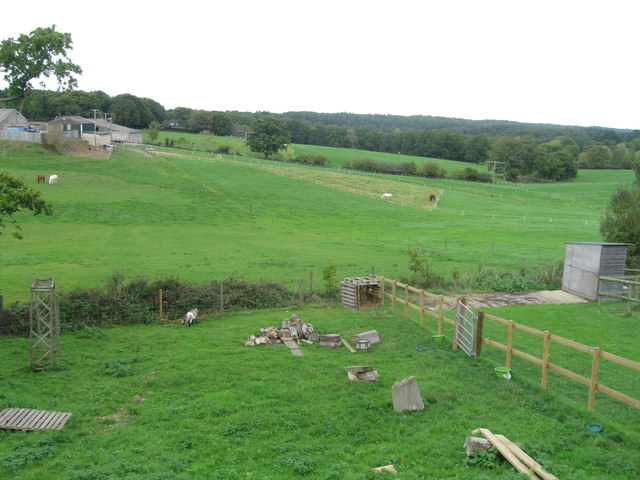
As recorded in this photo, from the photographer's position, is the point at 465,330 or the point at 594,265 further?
the point at 594,265

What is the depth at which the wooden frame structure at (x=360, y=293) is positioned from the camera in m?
21.2

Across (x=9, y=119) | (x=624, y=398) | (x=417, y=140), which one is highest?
(x=417, y=140)

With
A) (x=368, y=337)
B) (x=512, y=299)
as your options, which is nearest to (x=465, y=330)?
(x=368, y=337)

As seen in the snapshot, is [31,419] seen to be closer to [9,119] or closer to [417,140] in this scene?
[9,119]

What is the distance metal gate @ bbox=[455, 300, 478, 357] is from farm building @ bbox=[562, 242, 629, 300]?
38.8 ft

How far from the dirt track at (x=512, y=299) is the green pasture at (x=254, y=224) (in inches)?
159

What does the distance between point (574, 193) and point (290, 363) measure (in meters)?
97.1

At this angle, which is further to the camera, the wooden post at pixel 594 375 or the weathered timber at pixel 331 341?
the weathered timber at pixel 331 341

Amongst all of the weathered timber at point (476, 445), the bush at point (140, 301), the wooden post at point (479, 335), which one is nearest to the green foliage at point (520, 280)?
the bush at point (140, 301)

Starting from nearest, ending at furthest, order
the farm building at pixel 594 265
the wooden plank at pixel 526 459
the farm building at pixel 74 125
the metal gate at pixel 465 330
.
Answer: the wooden plank at pixel 526 459, the metal gate at pixel 465 330, the farm building at pixel 594 265, the farm building at pixel 74 125

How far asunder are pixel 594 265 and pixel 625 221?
7161 mm

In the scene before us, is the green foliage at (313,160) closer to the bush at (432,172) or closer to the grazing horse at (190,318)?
the bush at (432,172)

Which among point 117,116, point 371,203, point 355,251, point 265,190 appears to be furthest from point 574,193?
point 117,116

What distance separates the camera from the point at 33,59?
17859mm
